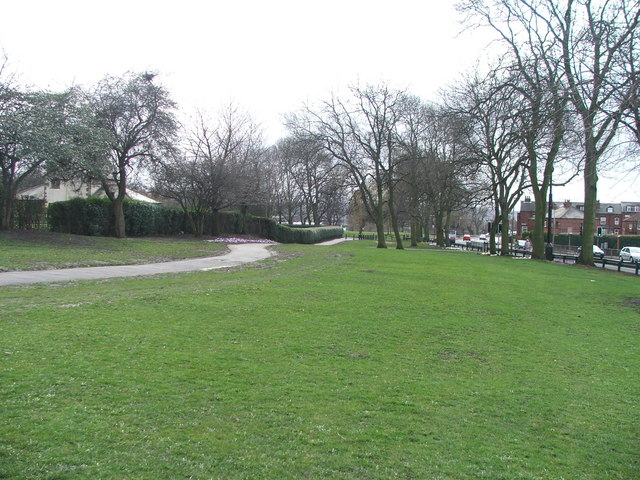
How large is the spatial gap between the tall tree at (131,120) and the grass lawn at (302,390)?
17.9 m

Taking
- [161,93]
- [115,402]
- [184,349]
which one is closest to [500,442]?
[115,402]

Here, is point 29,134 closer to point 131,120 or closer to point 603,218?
point 131,120

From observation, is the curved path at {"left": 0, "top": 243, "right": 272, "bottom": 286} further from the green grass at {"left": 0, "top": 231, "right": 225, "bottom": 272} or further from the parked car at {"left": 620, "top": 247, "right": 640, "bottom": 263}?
the parked car at {"left": 620, "top": 247, "right": 640, "bottom": 263}

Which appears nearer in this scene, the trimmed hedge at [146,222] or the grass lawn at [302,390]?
the grass lawn at [302,390]

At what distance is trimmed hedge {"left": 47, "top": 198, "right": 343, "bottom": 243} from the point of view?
26484mm

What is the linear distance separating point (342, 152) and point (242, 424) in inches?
1296

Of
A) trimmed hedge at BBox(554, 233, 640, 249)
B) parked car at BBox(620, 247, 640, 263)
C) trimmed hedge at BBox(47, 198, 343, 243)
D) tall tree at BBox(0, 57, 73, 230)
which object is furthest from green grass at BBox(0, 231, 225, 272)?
trimmed hedge at BBox(554, 233, 640, 249)

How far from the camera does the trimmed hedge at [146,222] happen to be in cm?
2648

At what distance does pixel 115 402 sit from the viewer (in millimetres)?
3996

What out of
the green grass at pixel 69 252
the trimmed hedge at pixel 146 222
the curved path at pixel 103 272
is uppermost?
the trimmed hedge at pixel 146 222

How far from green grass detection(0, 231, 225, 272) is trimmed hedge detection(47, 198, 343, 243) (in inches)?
190

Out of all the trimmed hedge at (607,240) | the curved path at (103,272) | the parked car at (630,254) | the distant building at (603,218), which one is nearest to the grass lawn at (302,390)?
the curved path at (103,272)

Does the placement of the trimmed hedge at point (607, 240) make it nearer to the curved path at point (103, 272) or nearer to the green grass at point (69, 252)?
the green grass at point (69, 252)

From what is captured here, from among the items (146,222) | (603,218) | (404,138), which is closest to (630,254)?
(404,138)
